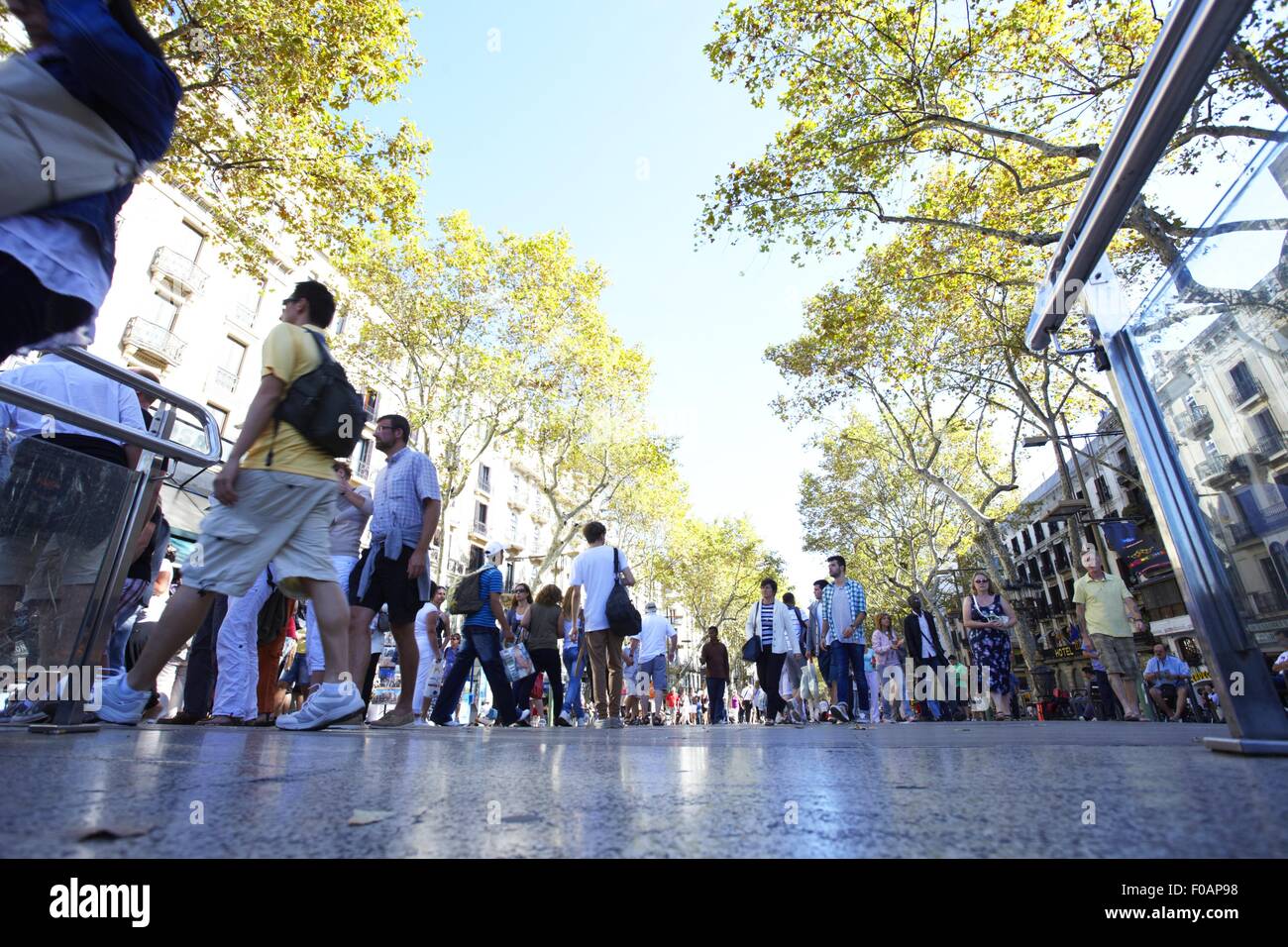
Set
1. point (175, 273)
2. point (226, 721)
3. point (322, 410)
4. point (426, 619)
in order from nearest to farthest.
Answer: point (322, 410), point (226, 721), point (426, 619), point (175, 273)

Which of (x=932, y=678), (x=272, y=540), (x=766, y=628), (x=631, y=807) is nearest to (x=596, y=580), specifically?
(x=766, y=628)

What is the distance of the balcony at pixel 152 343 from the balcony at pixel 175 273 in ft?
3.81

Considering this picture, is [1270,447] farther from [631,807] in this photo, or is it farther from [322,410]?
[322,410]

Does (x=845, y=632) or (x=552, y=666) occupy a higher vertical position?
(x=845, y=632)

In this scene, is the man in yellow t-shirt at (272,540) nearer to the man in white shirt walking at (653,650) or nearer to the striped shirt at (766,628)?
the striped shirt at (766,628)

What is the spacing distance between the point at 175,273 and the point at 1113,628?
71.6ft

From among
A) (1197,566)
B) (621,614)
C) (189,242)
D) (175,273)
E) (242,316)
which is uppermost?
(189,242)

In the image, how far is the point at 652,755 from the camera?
207 cm

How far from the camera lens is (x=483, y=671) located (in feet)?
20.9

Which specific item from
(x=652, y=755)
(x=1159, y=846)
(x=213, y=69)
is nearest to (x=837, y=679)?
(x=652, y=755)

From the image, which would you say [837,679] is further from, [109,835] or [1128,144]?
[109,835]

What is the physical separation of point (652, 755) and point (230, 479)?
2.13 m

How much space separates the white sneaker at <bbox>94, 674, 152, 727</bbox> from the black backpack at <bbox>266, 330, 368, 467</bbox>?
3.74ft

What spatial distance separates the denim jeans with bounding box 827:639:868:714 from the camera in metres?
8.75
